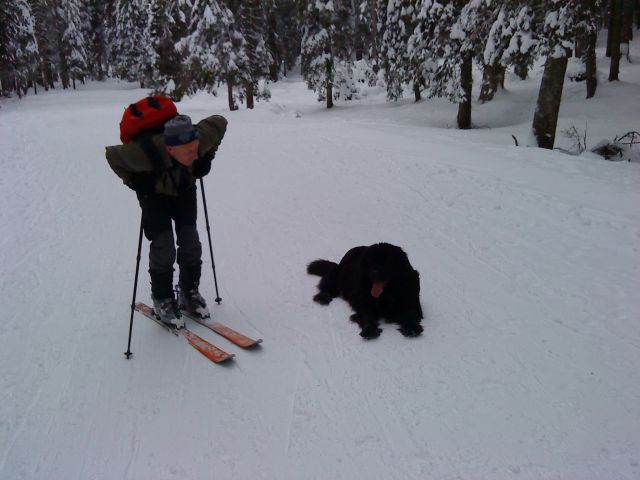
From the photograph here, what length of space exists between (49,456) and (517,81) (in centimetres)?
2934

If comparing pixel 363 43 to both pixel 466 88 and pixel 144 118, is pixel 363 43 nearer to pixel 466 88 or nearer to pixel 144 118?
pixel 466 88

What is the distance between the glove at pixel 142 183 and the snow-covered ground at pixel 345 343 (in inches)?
52.8

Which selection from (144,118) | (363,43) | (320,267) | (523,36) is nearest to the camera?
(144,118)

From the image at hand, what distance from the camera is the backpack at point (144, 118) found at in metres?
3.79

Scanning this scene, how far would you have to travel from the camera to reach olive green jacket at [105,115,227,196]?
3707 mm

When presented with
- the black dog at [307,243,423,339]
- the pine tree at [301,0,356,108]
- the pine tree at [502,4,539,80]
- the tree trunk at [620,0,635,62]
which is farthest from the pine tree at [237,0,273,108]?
the black dog at [307,243,423,339]

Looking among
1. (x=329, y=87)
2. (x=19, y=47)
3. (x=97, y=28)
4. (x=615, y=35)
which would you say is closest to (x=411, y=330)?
(x=615, y=35)

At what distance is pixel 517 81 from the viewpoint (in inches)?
1080

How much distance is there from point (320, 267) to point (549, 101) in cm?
851

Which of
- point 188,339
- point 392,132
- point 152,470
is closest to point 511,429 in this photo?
point 152,470

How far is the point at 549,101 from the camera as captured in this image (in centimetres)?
1130

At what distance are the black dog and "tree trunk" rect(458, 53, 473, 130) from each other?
46.3ft

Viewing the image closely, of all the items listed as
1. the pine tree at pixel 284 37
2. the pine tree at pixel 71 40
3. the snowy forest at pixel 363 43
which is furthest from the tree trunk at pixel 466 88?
the pine tree at pixel 71 40

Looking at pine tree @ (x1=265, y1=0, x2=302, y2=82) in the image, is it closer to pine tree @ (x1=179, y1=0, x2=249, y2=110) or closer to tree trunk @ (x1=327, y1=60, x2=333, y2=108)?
tree trunk @ (x1=327, y1=60, x2=333, y2=108)
